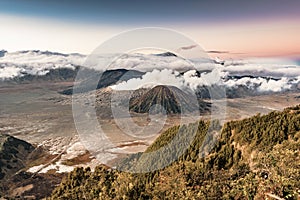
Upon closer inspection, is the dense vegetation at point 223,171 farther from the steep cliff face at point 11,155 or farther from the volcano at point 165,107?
the steep cliff face at point 11,155

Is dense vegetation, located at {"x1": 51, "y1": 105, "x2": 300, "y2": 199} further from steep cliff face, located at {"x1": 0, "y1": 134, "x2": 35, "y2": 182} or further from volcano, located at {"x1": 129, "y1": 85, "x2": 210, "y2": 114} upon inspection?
steep cliff face, located at {"x1": 0, "y1": 134, "x2": 35, "y2": 182}

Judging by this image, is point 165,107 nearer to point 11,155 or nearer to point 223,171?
point 223,171

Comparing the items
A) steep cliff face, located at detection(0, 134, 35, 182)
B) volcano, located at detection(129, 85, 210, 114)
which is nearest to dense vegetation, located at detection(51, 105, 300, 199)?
volcano, located at detection(129, 85, 210, 114)

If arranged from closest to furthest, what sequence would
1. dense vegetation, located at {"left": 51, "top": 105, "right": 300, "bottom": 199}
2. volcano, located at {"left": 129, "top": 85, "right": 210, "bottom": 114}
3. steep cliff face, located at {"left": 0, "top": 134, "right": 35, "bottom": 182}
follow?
dense vegetation, located at {"left": 51, "top": 105, "right": 300, "bottom": 199}, volcano, located at {"left": 129, "top": 85, "right": 210, "bottom": 114}, steep cliff face, located at {"left": 0, "top": 134, "right": 35, "bottom": 182}

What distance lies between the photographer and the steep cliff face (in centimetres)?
13793

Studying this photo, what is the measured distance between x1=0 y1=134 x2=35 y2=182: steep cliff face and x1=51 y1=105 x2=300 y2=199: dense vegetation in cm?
8855

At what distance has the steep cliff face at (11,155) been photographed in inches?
5430

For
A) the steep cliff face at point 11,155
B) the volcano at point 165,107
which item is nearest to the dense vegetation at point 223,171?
the volcano at point 165,107

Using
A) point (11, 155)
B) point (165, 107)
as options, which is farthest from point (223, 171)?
point (11, 155)

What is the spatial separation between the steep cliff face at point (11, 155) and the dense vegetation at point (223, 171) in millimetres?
88546

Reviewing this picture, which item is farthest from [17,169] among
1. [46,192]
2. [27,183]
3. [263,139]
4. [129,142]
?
[263,139]

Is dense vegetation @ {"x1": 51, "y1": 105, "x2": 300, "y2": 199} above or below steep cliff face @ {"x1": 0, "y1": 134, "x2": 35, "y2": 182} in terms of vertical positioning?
above

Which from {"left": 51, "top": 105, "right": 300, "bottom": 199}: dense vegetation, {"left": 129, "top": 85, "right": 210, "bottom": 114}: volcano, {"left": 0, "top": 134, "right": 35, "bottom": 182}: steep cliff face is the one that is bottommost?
{"left": 0, "top": 134, "right": 35, "bottom": 182}: steep cliff face

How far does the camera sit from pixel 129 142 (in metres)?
188
